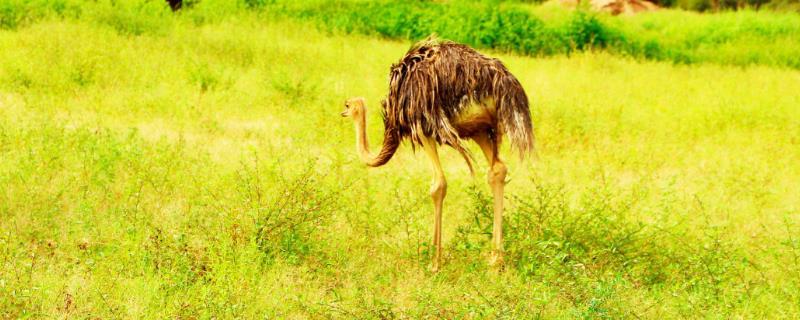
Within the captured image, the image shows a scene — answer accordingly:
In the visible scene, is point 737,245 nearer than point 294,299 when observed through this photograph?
No

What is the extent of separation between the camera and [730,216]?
7.33 m

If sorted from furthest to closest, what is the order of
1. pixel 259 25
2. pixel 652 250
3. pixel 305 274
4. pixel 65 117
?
pixel 259 25 → pixel 65 117 → pixel 652 250 → pixel 305 274

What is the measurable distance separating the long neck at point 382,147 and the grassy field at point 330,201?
1.19 ft

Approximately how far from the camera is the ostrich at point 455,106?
559cm

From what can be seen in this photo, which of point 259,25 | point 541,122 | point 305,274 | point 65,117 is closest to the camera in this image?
point 305,274

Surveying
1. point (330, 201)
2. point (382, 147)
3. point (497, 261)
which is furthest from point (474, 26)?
point (497, 261)

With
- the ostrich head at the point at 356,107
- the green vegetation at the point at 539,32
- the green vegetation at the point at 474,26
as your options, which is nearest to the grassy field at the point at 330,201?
the ostrich head at the point at 356,107

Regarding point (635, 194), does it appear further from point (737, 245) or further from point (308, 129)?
point (308, 129)

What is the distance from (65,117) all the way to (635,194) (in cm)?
551

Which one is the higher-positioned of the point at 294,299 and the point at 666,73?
the point at 294,299

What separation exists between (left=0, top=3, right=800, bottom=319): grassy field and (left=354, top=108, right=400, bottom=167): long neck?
1.19 ft

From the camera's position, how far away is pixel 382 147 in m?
6.02

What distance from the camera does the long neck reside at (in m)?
5.96

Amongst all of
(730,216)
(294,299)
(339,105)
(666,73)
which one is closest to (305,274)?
(294,299)
